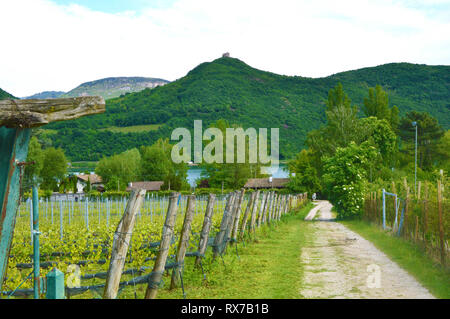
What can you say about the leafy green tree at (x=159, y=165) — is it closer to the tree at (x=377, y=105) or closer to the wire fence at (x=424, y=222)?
→ the tree at (x=377, y=105)

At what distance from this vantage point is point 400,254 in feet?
37.2

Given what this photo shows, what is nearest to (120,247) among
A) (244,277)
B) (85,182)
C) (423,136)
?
(244,277)

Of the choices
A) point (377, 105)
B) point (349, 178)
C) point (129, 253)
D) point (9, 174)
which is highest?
point (377, 105)

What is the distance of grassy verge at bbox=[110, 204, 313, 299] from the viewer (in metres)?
7.33

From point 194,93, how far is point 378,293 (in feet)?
392

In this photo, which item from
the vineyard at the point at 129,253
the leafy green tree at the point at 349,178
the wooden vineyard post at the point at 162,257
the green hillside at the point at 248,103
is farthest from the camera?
the green hillside at the point at 248,103

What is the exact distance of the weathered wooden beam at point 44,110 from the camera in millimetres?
2643

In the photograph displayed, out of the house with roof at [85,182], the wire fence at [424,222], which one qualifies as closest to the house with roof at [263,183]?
the house with roof at [85,182]

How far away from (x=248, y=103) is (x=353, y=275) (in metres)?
112

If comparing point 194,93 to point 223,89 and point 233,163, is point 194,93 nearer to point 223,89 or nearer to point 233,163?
Result: point 223,89

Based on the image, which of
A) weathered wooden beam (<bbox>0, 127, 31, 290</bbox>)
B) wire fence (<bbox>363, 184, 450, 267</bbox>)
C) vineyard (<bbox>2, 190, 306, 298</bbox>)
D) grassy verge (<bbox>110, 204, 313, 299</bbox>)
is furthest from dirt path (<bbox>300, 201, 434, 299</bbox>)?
weathered wooden beam (<bbox>0, 127, 31, 290</bbox>)

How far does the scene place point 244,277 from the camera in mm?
8750

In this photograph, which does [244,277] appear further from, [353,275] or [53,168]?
[53,168]

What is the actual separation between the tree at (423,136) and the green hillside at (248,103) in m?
28.1
